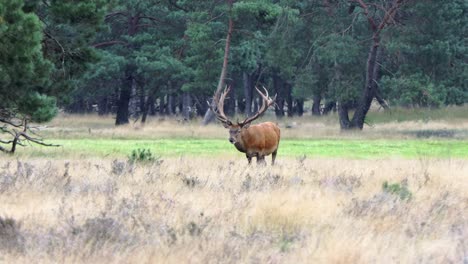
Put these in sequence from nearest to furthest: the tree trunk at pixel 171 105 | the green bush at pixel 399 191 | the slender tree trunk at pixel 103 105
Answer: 1. the green bush at pixel 399 191
2. the slender tree trunk at pixel 103 105
3. the tree trunk at pixel 171 105

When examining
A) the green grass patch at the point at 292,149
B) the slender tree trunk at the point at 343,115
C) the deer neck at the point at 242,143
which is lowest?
the green grass patch at the point at 292,149

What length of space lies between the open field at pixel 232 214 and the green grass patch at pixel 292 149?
5.88m

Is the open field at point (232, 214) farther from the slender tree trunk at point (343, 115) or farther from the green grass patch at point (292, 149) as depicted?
the slender tree trunk at point (343, 115)

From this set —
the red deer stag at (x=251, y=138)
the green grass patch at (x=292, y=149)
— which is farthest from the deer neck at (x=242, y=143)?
the green grass patch at (x=292, y=149)

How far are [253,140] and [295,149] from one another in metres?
8.27

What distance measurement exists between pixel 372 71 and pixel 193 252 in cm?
3456

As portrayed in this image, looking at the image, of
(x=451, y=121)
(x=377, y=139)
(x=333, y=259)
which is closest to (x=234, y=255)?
(x=333, y=259)

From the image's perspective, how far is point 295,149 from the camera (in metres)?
27.7

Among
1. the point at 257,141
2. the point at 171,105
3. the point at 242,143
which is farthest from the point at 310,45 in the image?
the point at 171,105

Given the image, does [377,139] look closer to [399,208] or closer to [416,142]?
[416,142]

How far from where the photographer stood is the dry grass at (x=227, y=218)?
7.74 metres

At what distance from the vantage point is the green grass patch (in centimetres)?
2411

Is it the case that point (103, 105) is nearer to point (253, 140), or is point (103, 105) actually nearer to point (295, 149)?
point (295, 149)

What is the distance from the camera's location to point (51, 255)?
742 centimetres
